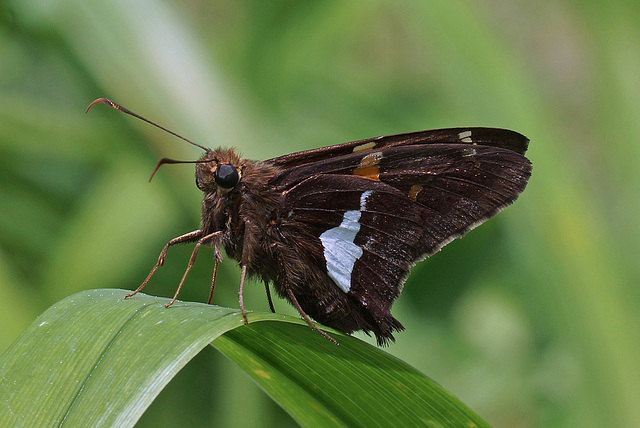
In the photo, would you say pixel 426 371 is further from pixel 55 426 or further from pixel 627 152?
pixel 55 426

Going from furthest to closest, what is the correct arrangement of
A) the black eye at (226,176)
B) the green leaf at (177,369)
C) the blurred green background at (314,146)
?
the blurred green background at (314,146), the black eye at (226,176), the green leaf at (177,369)

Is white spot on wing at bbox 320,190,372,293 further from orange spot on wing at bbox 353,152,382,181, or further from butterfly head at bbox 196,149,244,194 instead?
butterfly head at bbox 196,149,244,194

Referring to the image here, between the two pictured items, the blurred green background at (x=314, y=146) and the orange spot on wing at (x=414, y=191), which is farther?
the blurred green background at (x=314, y=146)

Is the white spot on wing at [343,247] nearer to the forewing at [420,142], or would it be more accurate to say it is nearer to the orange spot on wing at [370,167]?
the orange spot on wing at [370,167]

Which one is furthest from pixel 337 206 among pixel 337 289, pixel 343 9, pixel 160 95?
pixel 343 9

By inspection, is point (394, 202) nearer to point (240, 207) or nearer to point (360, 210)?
point (360, 210)

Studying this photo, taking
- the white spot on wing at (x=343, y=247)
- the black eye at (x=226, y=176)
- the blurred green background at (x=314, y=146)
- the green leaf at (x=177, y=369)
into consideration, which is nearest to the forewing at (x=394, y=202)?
the white spot on wing at (x=343, y=247)

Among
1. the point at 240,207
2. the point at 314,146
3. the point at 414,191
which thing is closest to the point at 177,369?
the point at 240,207
